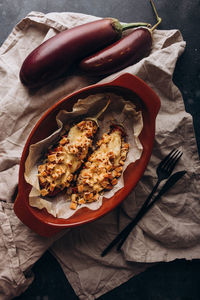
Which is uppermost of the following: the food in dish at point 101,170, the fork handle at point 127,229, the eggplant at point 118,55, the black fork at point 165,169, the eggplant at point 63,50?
the eggplant at point 63,50

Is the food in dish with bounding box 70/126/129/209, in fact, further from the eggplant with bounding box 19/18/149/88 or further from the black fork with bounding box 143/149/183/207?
the eggplant with bounding box 19/18/149/88

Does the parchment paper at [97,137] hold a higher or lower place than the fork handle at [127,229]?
higher

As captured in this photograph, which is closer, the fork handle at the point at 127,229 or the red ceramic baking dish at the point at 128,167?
the red ceramic baking dish at the point at 128,167

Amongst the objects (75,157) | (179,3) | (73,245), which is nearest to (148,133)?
(75,157)

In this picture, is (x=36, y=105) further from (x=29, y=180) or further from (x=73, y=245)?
(x=73, y=245)

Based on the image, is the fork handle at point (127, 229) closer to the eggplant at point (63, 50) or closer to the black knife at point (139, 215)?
the black knife at point (139, 215)

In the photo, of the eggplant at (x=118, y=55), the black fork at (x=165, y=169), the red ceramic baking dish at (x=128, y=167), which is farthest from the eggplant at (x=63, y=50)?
the black fork at (x=165, y=169)
